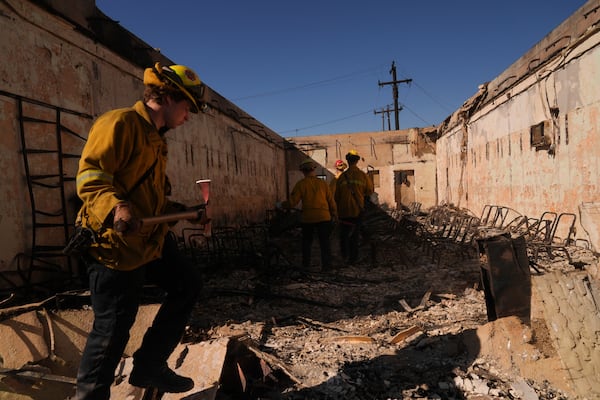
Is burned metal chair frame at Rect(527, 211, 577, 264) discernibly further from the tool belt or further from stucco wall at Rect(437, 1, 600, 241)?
the tool belt

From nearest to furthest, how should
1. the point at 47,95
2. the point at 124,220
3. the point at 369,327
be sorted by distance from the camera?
1. the point at 124,220
2. the point at 369,327
3. the point at 47,95

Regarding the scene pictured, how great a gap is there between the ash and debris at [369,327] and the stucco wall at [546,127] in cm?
147

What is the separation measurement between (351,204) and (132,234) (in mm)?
5628

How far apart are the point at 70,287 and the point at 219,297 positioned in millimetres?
1528

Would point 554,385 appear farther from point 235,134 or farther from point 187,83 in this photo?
point 235,134

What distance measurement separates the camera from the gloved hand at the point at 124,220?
61.7 inches

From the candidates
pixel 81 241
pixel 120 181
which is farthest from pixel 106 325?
pixel 120 181

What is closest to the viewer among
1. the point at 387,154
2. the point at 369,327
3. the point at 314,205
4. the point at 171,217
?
the point at 171,217

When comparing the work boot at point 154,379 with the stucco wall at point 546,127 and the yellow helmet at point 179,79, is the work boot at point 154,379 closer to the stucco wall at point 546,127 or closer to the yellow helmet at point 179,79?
the yellow helmet at point 179,79

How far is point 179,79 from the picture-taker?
196 cm

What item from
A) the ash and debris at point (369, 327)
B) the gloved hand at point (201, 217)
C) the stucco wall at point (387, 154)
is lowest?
the ash and debris at point (369, 327)

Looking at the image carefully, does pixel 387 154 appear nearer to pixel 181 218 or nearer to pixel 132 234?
pixel 181 218

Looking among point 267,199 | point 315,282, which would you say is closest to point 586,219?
point 315,282

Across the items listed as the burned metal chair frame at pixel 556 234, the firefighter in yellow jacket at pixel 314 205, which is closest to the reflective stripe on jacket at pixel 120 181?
the firefighter in yellow jacket at pixel 314 205
